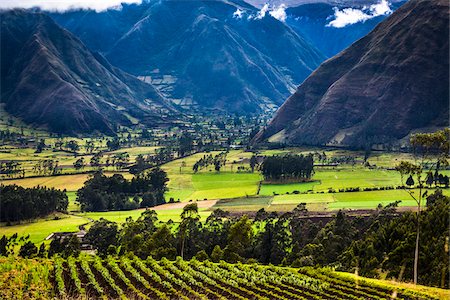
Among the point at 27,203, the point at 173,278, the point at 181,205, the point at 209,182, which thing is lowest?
the point at 181,205

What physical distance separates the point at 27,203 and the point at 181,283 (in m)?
A: 74.7

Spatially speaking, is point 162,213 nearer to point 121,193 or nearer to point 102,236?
point 102,236

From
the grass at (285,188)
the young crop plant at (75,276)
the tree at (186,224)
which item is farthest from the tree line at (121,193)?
the young crop plant at (75,276)

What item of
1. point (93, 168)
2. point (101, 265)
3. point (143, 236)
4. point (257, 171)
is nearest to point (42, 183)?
point (93, 168)

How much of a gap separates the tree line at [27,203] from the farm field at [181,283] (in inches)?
2320

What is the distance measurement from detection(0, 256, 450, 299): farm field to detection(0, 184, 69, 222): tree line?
58937 mm

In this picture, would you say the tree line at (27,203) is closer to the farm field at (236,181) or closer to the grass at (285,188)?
the farm field at (236,181)

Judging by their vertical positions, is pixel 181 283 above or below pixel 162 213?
above

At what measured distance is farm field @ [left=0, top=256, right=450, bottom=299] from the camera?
4178cm

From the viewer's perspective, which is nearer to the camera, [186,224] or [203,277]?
[203,277]

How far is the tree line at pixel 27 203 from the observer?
108438mm

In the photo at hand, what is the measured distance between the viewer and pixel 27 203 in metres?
110

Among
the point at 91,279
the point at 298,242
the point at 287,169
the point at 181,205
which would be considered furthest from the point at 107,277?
the point at 287,169

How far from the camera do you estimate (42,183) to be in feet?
→ 487
